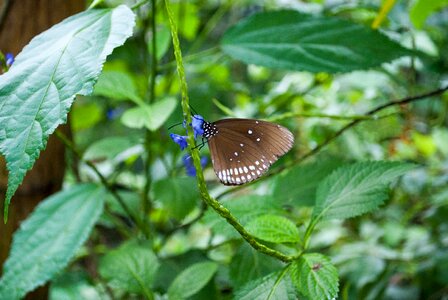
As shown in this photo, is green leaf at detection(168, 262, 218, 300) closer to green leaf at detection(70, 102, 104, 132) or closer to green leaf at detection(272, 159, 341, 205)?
green leaf at detection(272, 159, 341, 205)

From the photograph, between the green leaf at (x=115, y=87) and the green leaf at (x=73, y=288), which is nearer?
the green leaf at (x=115, y=87)

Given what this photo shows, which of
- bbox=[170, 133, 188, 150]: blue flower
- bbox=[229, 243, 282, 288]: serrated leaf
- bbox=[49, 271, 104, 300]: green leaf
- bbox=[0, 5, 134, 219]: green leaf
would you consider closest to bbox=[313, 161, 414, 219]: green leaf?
bbox=[229, 243, 282, 288]: serrated leaf

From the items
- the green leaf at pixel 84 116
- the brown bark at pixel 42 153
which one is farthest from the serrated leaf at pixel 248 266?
the green leaf at pixel 84 116

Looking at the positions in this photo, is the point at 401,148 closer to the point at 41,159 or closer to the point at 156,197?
the point at 156,197

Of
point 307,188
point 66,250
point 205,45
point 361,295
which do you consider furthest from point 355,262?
point 205,45

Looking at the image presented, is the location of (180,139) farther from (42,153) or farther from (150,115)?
(42,153)

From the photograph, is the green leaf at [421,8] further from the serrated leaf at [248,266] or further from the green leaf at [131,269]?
the green leaf at [131,269]

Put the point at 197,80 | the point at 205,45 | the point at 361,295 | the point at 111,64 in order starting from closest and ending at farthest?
1. the point at 361,295
2. the point at 197,80
3. the point at 111,64
4. the point at 205,45
